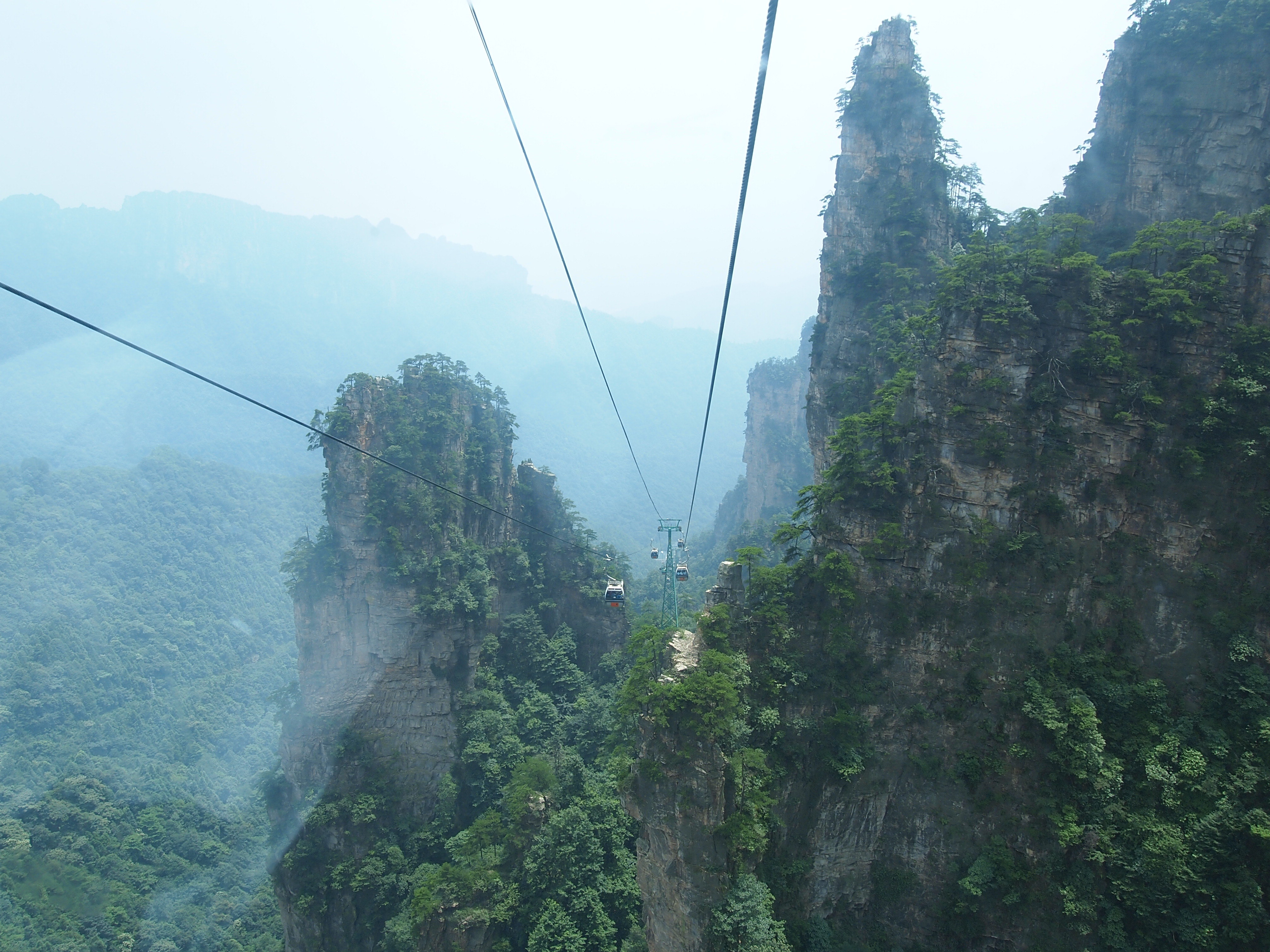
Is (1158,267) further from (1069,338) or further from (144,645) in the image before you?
(144,645)

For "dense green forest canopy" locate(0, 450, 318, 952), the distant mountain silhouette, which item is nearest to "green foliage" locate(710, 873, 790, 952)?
"dense green forest canopy" locate(0, 450, 318, 952)

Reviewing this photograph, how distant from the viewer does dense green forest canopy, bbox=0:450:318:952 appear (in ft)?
104

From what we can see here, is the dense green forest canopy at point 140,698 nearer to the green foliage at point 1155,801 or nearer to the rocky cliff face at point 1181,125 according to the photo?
the green foliage at point 1155,801

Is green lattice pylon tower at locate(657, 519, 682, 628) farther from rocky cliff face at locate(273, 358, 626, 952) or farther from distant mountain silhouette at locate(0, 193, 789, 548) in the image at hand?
distant mountain silhouette at locate(0, 193, 789, 548)

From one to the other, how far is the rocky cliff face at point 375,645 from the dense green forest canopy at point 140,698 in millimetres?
8706

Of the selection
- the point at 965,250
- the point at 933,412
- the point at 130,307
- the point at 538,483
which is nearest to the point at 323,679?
the point at 538,483

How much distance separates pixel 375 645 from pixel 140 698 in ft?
109

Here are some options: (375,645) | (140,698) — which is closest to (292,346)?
(140,698)

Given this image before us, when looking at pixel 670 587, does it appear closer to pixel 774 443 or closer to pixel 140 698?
pixel 774 443

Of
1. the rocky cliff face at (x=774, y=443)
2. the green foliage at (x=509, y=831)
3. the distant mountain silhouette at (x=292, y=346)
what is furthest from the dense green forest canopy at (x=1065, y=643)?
the distant mountain silhouette at (x=292, y=346)

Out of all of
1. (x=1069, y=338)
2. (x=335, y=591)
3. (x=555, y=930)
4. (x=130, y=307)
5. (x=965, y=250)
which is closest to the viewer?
(x=1069, y=338)

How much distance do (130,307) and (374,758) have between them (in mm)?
142085

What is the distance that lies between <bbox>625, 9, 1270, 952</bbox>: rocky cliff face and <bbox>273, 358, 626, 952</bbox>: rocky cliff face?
51.0 feet

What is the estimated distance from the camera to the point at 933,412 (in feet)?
59.7
